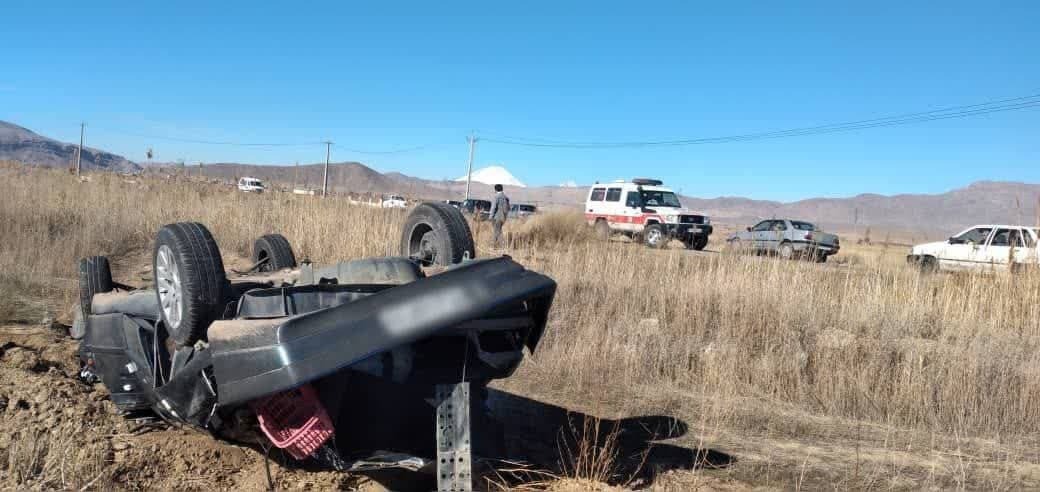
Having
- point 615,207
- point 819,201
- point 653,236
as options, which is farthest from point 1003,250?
point 819,201

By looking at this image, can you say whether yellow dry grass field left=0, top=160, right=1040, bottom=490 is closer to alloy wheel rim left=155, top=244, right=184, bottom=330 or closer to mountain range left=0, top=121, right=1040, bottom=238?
alloy wheel rim left=155, top=244, right=184, bottom=330

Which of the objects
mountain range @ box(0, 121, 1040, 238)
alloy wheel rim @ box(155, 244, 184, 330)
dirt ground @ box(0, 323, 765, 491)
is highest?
mountain range @ box(0, 121, 1040, 238)

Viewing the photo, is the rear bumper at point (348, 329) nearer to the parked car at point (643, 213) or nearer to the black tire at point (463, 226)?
the black tire at point (463, 226)

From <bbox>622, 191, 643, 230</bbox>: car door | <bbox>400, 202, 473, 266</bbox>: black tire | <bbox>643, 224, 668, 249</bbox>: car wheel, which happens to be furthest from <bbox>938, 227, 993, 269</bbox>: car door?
<bbox>400, 202, 473, 266</bbox>: black tire

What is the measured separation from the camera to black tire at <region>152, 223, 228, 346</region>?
365 cm

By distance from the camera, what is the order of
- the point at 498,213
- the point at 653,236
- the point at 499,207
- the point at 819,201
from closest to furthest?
the point at 498,213
the point at 499,207
the point at 653,236
the point at 819,201

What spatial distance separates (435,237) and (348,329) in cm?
171

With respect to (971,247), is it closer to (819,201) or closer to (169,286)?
(169,286)

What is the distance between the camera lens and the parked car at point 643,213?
2297cm

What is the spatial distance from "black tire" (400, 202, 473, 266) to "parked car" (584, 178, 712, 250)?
17.7 m

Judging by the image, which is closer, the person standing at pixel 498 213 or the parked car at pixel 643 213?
the person standing at pixel 498 213

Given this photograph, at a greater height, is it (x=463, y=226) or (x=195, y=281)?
(x=463, y=226)

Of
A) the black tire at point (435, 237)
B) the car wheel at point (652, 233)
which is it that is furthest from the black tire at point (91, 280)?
the car wheel at point (652, 233)

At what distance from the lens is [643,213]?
23.7 m
